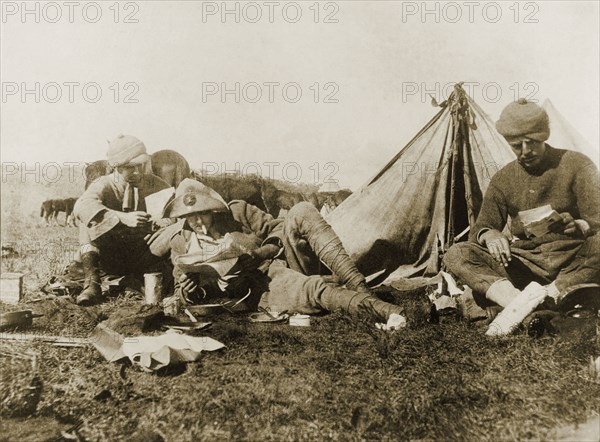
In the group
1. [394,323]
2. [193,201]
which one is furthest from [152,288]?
[394,323]

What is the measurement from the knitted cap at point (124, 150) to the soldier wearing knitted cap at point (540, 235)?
2.73 m

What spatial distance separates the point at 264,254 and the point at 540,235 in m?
2.11

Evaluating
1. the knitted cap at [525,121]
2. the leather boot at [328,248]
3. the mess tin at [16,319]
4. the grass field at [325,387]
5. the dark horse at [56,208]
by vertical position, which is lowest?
the grass field at [325,387]

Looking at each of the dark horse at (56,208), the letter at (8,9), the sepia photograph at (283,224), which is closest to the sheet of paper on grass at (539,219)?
the sepia photograph at (283,224)

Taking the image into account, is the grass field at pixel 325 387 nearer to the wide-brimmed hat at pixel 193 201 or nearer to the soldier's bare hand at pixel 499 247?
the soldier's bare hand at pixel 499 247

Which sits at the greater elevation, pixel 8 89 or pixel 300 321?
pixel 8 89

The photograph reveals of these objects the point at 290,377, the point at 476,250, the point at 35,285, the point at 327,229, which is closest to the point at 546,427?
the point at 290,377

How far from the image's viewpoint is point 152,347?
3.15 metres

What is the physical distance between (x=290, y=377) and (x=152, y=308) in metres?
1.51

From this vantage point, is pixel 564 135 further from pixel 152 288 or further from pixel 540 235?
pixel 152 288

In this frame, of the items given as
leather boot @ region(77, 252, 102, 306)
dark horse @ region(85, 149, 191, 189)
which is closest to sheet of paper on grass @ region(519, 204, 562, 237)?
dark horse @ region(85, 149, 191, 189)

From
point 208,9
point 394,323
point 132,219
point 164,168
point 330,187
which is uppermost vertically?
point 208,9

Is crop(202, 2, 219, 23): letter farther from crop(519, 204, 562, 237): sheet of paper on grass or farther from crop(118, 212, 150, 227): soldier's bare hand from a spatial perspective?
crop(519, 204, 562, 237): sheet of paper on grass

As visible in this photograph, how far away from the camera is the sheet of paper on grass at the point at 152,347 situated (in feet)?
9.96
